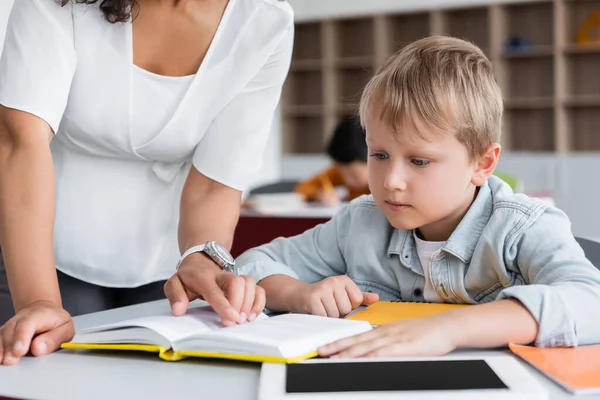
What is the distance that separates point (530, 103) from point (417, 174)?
19.1 feet

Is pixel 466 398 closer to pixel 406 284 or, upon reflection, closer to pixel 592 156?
pixel 406 284

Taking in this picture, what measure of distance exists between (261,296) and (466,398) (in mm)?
398

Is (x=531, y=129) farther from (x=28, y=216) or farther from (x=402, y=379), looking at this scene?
(x=402, y=379)

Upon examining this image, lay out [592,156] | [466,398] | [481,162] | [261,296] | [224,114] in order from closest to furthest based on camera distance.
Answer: [466,398] → [261,296] → [481,162] → [224,114] → [592,156]

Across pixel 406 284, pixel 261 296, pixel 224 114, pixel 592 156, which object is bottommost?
pixel 592 156

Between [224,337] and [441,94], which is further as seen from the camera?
[441,94]

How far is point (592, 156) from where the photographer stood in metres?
6.46

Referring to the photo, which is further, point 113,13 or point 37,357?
point 113,13

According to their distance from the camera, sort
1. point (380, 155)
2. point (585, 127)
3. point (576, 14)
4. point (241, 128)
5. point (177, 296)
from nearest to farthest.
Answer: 1. point (177, 296)
2. point (380, 155)
3. point (241, 128)
4. point (576, 14)
5. point (585, 127)

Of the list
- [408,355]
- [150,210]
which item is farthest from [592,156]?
[408,355]

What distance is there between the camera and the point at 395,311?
113 cm

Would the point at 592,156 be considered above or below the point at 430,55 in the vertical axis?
below

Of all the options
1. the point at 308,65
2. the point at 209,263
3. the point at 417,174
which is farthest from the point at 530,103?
the point at 209,263

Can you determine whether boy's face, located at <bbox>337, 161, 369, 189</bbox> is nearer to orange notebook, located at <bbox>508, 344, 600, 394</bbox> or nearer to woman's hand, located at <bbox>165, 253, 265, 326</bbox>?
woman's hand, located at <bbox>165, 253, 265, 326</bbox>
